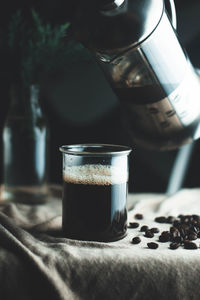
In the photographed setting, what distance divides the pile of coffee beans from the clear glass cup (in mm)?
66

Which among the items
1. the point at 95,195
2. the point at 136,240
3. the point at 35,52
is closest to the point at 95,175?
the point at 95,195

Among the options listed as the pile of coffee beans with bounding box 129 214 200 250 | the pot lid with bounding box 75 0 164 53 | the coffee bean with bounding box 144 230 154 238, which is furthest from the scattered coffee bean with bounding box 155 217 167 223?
the pot lid with bounding box 75 0 164 53

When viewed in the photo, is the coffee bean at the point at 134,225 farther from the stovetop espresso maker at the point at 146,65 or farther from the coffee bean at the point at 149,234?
the stovetop espresso maker at the point at 146,65

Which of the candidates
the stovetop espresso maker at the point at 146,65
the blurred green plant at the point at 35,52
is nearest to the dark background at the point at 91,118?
the blurred green plant at the point at 35,52

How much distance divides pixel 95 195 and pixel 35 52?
1.64 ft

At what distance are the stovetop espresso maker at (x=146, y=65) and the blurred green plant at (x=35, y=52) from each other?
0.28m

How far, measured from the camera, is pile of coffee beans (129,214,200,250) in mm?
768

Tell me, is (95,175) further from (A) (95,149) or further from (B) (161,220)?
(B) (161,220)

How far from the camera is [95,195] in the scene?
0.78 meters

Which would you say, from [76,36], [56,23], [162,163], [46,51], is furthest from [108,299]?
[56,23]

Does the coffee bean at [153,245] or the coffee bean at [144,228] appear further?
the coffee bean at [144,228]

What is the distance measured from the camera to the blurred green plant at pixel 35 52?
109 centimetres

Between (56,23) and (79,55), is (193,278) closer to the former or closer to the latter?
(79,55)

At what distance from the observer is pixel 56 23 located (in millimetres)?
1343
